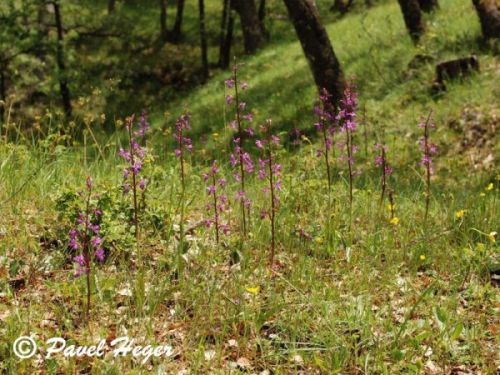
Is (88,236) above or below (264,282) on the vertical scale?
above

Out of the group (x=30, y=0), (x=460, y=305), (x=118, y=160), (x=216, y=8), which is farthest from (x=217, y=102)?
(x=216, y=8)

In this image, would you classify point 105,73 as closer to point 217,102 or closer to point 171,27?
point 171,27

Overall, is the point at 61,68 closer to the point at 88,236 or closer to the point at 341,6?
the point at 341,6

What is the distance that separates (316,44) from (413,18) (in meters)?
3.82

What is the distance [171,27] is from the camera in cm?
3178

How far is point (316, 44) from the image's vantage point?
34.9ft

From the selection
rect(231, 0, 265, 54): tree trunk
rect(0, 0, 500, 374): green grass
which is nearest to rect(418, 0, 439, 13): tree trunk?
rect(0, 0, 500, 374): green grass

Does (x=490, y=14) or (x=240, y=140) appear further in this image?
Answer: (x=490, y=14)

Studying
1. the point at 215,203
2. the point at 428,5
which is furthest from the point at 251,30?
the point at 215,203

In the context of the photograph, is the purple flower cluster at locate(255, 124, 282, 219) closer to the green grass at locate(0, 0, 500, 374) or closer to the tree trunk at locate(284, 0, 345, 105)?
the green grass at locate(0, 0, 500, 374)

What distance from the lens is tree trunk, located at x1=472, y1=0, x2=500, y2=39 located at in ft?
36.7

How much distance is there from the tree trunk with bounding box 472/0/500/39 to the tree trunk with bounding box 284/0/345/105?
3061mm

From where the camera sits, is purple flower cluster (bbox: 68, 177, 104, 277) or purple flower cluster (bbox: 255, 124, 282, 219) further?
purple flower cluster (bbox: 255, 124, 282, 219)

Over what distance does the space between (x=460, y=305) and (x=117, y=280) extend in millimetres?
2555
